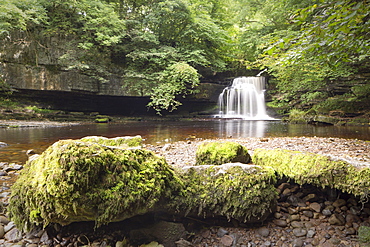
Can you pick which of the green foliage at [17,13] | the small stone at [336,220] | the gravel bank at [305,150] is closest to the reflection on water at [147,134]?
the gravel bank at [305,150]

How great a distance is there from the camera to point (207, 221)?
2.38m

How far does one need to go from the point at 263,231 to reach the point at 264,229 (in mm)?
32

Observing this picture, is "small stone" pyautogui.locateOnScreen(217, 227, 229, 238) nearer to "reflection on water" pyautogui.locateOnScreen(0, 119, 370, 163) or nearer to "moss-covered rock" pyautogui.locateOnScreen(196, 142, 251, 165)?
"moss-covered rock" pyautogui.locateOnScreen(196, 142, 251, 165)

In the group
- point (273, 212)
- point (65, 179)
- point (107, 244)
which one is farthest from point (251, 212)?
point (65, 179)

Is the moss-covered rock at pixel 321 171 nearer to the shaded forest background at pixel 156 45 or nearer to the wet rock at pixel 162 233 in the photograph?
the wet rock at pixel 162 233

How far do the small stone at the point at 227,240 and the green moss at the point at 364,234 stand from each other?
1.42 m

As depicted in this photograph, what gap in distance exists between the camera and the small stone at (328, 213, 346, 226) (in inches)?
95.6

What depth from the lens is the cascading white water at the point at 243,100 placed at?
18.4m

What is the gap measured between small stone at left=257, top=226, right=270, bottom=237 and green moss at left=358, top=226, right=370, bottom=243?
965 millimetres

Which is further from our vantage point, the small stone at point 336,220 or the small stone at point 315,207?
the small stone at point 315,207

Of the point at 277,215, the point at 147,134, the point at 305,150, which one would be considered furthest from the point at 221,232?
the point at 147,134

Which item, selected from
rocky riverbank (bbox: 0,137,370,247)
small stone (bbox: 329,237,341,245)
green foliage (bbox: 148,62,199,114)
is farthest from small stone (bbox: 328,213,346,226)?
green foliage (bbox: 148,62,199,114)

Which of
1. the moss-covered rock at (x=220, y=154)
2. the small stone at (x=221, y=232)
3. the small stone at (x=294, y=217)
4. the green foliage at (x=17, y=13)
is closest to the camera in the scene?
the small stone at (x=221, y=232)

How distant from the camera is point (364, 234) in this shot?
2162 millimetres
